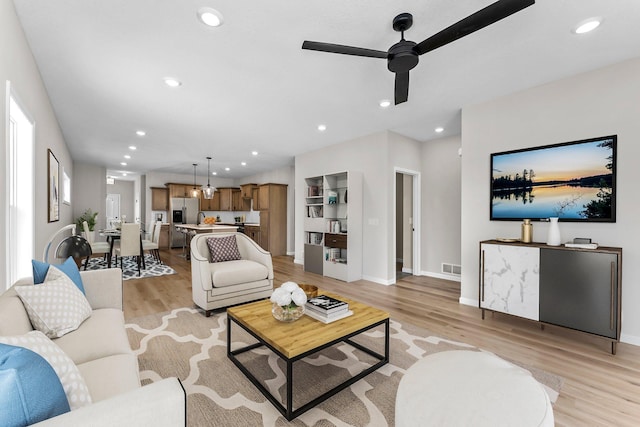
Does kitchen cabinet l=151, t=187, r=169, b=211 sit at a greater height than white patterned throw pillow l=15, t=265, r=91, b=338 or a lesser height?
greater

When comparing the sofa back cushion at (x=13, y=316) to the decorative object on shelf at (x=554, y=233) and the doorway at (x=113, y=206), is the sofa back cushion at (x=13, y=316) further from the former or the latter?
the doorway at (x=113, y=206)

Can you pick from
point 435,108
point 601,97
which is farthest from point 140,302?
point 601,97

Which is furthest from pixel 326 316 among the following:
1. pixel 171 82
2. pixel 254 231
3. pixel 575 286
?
pixel 254 231

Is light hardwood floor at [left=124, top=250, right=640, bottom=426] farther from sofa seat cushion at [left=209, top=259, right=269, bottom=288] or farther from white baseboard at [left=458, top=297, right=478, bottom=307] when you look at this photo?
sofa seat cushion at [left=209, top=259, right=269, bottom=288]

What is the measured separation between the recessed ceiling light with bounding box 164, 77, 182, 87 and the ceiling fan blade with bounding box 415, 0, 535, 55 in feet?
→ 8.07

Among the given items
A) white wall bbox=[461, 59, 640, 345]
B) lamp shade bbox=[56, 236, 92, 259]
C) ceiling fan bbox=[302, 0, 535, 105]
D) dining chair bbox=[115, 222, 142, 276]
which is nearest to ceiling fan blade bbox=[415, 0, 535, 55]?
ceiling fan bbox=[302, 0, 535, 105]

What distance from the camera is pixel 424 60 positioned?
101 inches

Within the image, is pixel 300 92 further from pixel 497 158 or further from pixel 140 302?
pixel 140 302

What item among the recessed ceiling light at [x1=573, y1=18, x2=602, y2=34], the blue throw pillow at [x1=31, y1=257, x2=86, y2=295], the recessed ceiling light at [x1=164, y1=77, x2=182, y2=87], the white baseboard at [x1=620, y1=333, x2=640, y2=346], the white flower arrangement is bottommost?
the white baseboard at [x1=620, y1=333, x2=640, y2=346]

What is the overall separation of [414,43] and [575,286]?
2566mm

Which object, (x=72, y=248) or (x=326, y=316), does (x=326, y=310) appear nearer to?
(x=326, y=316)

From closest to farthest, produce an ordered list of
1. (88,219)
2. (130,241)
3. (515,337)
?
(515,337)
(130,241)
(88,219)

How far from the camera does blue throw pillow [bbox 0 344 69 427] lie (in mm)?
659

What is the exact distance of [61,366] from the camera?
92 cm
